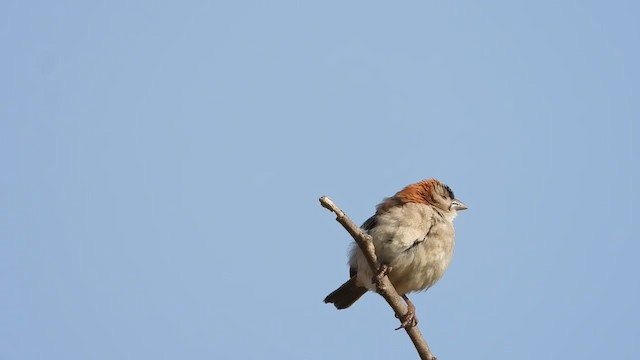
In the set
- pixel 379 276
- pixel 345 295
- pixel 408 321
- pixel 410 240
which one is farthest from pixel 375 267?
pixel 345 295

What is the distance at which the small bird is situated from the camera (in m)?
7.63

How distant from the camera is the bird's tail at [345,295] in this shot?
884 cm

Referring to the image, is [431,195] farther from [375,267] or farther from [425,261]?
[375,267]

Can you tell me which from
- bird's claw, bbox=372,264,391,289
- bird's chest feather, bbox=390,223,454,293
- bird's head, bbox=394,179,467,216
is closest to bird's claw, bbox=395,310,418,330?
bird's claw, bbox=372,264,391,289

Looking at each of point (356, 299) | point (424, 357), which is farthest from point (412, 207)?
point (424, 357)

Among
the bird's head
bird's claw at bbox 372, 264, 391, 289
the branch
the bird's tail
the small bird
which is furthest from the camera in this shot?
the bird's tail

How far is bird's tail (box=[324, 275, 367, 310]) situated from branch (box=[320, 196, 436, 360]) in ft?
7.19

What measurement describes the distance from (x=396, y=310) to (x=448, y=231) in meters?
1.69

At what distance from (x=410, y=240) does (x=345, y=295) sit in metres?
1.53

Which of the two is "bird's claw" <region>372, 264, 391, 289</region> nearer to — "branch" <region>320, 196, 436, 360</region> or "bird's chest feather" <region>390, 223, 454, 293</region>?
"branch" <region>320, 196, 436, 360</region>

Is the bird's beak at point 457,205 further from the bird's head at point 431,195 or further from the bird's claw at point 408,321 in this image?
the bird's claw at point 408,321

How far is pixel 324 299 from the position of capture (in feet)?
29.5

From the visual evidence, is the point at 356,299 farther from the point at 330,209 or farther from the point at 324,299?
the point at 330,209

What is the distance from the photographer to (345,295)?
8891 mm
